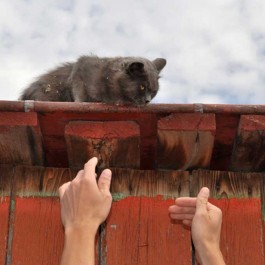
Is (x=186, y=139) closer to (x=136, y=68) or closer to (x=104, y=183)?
(x=104, y=183)

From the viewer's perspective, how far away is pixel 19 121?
3.28 meters

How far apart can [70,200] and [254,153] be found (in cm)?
156

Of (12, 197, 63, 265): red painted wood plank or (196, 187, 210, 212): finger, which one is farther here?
(12, 197, 63, 265): red painted wood plank

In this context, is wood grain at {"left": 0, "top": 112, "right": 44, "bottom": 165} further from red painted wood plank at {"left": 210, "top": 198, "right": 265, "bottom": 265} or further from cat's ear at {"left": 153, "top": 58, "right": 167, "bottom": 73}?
cat's ear at {"left": 153, "top": 58, "right": 167, "bottom": 73}

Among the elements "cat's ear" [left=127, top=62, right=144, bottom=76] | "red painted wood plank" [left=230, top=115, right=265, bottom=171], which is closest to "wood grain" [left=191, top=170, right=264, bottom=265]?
"red painted wood plank" [left=230, top=115, right=265, bottom=171]

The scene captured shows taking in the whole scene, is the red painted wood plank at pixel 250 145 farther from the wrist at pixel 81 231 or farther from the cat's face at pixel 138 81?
the cat's face at pixel 138 81

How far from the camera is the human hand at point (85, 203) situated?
2.58 meters

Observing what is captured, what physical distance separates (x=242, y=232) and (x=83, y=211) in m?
1.51

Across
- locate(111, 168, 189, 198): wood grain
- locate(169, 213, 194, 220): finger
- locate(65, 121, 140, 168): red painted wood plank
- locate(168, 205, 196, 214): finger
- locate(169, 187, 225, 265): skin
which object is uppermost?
locate(65, 121, 140, 168): red painted wood plank

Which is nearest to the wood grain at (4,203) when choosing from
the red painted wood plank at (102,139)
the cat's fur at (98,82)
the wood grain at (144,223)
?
the red painted wood plank at (102,139)

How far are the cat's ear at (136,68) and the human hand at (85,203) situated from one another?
298cm

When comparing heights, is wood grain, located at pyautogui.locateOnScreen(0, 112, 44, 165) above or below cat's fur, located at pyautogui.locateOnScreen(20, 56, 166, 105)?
below

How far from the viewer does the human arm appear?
2.44 metres

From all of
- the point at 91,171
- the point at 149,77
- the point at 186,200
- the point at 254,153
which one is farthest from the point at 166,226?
the point at 149,77
